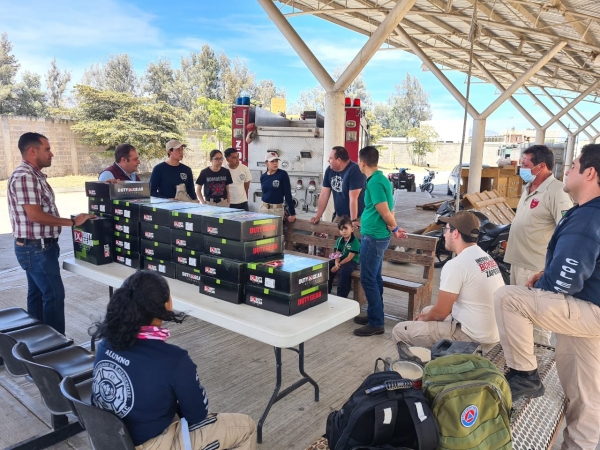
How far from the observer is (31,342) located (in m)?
2.99

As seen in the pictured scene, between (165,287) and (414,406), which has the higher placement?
(165,287)

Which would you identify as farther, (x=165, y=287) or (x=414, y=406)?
(x=165, y=287)

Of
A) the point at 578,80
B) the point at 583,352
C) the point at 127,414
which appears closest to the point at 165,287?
the point at 127,414

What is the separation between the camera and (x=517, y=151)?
29.5m

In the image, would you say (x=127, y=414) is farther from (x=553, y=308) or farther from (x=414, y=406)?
(x=553, y=308)

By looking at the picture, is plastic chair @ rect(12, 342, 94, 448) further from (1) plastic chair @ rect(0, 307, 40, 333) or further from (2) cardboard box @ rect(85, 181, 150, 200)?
(2) cardboard box @ rect(85, 181, 150, 200)

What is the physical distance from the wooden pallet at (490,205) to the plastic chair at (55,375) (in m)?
7.42

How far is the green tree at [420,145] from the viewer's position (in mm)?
42219

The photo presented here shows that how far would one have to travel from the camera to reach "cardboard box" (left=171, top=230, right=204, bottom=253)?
3.04 metres

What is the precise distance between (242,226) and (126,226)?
130 centimetres

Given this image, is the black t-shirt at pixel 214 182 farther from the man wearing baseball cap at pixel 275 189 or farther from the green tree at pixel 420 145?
the green tree at pixel 420 145

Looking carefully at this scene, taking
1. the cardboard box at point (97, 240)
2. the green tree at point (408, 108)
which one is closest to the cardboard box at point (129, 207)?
the cardboard box at point (97, 240)

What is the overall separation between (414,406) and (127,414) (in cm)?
114

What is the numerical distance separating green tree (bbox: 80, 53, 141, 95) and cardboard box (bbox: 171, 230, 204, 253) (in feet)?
143
